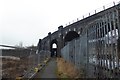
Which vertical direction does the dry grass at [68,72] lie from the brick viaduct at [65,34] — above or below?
below

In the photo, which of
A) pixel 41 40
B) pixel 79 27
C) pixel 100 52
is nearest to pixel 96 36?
pixel 100 52

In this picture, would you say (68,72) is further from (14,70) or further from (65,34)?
(65,34)

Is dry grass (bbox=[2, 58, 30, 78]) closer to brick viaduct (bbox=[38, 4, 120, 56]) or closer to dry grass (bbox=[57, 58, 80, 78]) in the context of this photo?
dry grass (bbox=[57, 58, 80, 78])

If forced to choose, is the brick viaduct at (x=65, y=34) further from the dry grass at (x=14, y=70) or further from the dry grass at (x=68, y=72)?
the dry grass at (x=68, y=72)

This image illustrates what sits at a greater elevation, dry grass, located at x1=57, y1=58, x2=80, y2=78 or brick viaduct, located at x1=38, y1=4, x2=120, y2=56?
brick viaduct, located at x1=38, y1=4, x2=120, y2=56

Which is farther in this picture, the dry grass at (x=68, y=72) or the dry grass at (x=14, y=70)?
the dry grass at (x=14, y=70)

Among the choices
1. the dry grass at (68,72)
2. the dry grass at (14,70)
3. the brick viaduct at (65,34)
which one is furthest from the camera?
the brick viaduct at (65,34)

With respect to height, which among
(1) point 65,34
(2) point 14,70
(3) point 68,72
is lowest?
(2) point 14,70

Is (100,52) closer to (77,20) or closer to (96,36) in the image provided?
(96,36)

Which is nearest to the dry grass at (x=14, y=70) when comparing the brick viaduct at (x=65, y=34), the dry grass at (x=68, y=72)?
the dry grass at (x=68, y=72)

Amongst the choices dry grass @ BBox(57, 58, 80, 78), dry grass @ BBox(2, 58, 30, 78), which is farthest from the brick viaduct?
dry grass @ BBox(57, 58, 80, 78)

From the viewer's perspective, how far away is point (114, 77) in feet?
20.1

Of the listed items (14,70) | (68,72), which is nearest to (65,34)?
(14,70)

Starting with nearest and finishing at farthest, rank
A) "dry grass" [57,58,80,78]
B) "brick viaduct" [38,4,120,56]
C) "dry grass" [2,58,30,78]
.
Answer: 1. "dry grass" [57,58,80,78]
2. "dry grass" [2,58,30,78]
3. "brick viaduct" [38,4,120,56]
